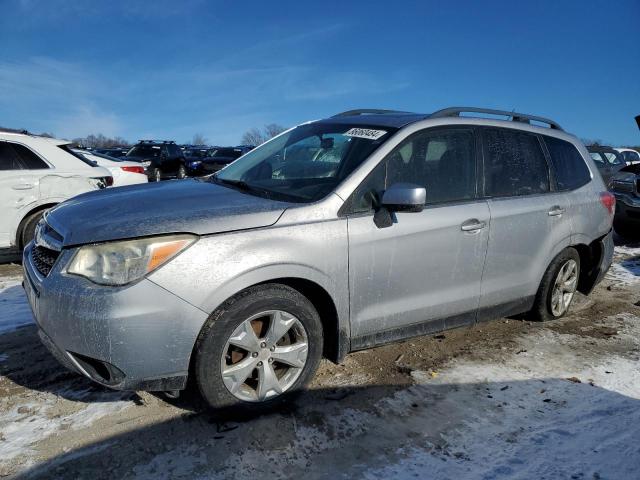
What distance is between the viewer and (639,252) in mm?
7773

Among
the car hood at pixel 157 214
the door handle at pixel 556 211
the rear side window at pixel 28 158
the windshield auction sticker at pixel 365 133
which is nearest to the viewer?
the car hood at pixel 157 214

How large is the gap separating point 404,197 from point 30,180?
16.6 ft

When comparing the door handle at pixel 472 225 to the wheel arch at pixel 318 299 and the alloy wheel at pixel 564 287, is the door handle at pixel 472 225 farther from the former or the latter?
the alloy wheel at pixel 564 287

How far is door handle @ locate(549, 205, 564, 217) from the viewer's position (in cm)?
396

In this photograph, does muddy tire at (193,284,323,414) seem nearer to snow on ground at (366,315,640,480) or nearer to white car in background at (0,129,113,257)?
snow on ground at (366,315,640,480)

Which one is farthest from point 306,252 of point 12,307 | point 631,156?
point 631,156

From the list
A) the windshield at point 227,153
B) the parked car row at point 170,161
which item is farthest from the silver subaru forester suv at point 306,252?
the windshield at point 227,153

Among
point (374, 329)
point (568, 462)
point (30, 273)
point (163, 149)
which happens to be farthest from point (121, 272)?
point (163, 149)

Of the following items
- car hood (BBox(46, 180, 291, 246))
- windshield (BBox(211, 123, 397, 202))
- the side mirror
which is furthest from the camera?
windshield (BBox(211, 123, 397, 202))

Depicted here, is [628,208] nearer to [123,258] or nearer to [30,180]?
[123,258]

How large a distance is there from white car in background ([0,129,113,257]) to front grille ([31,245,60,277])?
3473 mm

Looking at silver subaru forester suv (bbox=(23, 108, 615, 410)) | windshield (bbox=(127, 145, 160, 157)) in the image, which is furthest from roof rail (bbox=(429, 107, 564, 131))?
windshield (bbox=(127, 145, 160, 157))

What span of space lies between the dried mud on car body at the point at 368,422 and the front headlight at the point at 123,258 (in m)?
0.89

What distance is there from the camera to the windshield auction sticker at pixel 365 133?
3.30 metres
